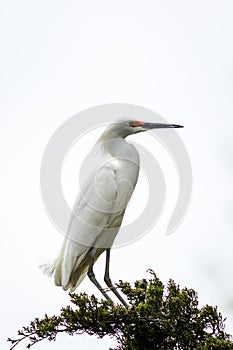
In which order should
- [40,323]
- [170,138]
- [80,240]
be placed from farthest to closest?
[170,138], [80,240], [40,323]

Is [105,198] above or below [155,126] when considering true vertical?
below

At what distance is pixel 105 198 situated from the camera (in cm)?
526

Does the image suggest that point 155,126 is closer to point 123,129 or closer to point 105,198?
point 123,129

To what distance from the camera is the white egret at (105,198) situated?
17.2 ft

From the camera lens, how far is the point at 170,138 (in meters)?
5.61

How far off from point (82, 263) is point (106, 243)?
0.74 ft

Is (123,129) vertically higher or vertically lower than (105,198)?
higher

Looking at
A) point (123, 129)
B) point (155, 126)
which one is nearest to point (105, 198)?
point (123, 129)

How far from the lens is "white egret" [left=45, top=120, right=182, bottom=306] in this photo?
524 cm

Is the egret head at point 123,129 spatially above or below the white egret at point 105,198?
above

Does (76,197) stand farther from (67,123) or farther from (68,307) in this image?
(68,307)

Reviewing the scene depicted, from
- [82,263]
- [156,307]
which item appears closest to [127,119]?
[82,263]

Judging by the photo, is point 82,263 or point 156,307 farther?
point 82,263

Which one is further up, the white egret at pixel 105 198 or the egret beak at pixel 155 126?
the egret beak at pixel 155 126
